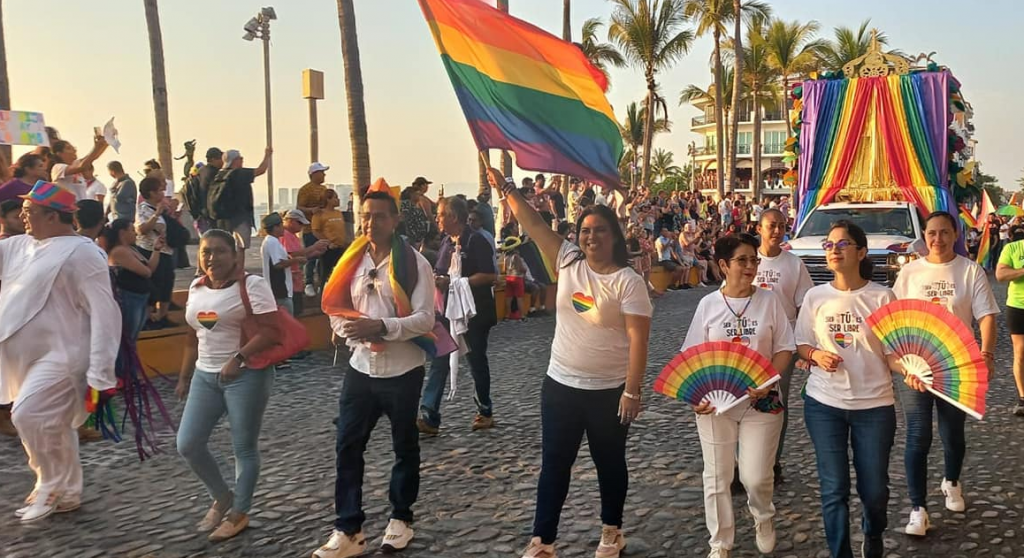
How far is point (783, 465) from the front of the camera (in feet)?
18.3

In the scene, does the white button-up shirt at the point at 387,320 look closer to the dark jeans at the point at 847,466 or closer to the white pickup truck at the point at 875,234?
the dark jeans at the point at 847,466

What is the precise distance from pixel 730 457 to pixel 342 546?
2017 mm

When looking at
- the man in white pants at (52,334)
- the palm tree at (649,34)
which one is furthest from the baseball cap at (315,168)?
the palm tree at (649,34)

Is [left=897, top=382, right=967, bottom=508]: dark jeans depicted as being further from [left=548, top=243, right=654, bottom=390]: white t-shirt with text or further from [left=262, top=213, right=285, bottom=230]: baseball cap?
[left=262, top=213, right=285, bottom=230]: baseball cap

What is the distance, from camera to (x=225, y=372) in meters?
4.30

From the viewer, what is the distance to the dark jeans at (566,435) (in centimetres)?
397

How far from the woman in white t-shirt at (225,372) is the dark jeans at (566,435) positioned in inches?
64.7

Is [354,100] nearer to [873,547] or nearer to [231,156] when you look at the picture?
[231,156]

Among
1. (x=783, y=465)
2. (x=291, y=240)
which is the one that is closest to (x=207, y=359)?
(x=783, y=465)

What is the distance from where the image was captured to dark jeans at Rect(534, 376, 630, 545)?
397cm

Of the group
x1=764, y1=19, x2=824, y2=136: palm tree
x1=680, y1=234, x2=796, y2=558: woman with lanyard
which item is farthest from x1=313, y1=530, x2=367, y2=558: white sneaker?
x1=764, y1=19, x2=824, y2=136: palm tree

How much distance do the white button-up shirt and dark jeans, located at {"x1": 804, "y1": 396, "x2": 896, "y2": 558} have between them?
204 cm

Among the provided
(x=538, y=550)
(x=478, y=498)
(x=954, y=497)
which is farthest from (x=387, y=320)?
(x=954, y=497)

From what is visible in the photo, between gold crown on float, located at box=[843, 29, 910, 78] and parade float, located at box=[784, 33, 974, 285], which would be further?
gold crown on float, located at box=[843, 29, 910, 78]
